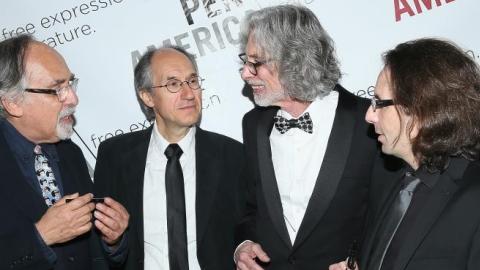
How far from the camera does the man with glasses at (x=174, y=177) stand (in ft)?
11.0

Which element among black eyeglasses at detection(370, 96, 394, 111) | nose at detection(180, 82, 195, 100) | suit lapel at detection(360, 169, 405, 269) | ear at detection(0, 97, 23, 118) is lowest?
suit lapel at detection(360, 169, 405, 269)

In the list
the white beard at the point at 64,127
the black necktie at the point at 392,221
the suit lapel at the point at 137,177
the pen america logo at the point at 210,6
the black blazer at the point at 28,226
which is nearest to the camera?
the black necktie at the point at 392,221

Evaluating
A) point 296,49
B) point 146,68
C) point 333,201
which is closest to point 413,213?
point 333,201

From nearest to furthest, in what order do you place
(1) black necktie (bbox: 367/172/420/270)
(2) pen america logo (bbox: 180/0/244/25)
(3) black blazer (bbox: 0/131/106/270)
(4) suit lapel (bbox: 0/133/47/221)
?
(1) black necktie (bbox: 367/172/420/270) → (3) black blazer (bbox: 0/131/106/270) → (4) suit lapel (bbox: 0/133/47/221) → (2) pen america logo (bbox: 180/0/244/25)

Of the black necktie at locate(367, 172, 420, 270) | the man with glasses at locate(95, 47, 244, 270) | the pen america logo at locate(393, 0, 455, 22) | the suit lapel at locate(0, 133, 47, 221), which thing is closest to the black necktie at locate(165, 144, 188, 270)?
the man with glasses at locate(95, 47, 244, 270)

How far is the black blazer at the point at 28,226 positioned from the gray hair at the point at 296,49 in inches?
51.0

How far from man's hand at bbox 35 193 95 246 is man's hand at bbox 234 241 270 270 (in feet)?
2.81

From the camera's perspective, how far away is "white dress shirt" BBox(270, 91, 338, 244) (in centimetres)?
318

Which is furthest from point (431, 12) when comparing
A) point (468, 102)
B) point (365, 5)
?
A: point (468, 102)

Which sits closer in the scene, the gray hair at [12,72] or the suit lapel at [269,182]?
the gray hair at [12,72]

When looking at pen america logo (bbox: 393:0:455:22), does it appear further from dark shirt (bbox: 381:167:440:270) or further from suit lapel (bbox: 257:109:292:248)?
dark shirt (bbox: 381:167:440:270)

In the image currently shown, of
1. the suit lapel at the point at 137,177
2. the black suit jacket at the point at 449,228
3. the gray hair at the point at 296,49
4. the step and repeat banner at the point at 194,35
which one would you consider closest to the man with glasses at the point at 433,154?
the black suit jacket at the point at 449,228

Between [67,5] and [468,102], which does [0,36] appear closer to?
[67,5]

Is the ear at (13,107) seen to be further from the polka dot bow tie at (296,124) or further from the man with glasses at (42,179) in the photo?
the polka dot bow tie at (296,124)
